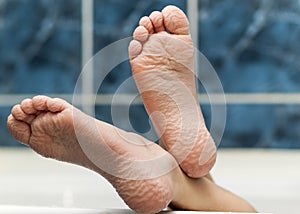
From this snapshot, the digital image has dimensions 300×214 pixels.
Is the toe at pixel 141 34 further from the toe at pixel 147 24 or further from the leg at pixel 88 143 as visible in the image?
the leg at pixel 88 143

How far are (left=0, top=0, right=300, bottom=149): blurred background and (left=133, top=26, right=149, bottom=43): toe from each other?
820mm

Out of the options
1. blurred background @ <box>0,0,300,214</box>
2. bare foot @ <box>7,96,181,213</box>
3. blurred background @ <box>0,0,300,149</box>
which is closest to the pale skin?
bare foot @ <box>7,96,181,213</box>

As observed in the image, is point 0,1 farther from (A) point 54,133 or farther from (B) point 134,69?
(A) point 54,133

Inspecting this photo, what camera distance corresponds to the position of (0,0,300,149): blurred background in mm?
1710

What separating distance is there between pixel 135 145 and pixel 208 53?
93cm

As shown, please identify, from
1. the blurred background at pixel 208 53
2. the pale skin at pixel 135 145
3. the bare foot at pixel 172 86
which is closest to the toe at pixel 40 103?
the pale skin at pixel 135 145

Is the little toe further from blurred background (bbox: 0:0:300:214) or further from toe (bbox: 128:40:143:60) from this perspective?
blurred background (bbox: 0:0:300:214)

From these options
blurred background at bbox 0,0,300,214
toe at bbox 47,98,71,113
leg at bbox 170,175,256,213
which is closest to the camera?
toe at bbox 47,98,71,113

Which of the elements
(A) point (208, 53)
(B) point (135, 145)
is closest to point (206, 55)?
(A) point (208, 53)

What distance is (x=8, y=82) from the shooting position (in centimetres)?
182

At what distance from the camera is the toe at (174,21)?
94 cm

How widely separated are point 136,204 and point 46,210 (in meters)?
0.11

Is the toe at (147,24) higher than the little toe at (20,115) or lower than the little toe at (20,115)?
higher

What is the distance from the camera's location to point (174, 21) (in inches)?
36.9
